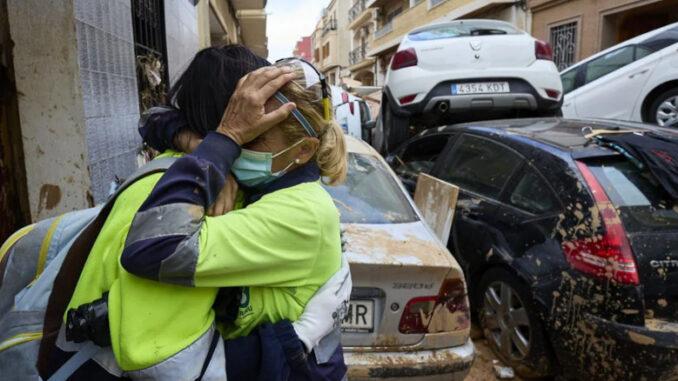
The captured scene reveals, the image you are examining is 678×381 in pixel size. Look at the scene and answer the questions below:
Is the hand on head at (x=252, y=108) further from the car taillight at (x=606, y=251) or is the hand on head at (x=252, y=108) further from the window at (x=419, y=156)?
the window at (x=419, y=156)

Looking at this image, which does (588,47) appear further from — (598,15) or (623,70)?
(623,70)

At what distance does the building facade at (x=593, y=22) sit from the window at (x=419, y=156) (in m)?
9.16

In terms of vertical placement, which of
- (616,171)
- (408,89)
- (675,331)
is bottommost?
(675,331)

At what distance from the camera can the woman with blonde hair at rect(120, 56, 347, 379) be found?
36.6 inches

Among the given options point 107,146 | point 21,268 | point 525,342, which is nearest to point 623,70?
point 525,342

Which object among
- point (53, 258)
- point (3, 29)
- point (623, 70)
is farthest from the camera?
point (623, 70)

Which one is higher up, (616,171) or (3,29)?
(3,29)

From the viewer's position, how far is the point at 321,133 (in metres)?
1.20

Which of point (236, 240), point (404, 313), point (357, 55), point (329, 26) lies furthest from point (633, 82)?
point (329, 26)

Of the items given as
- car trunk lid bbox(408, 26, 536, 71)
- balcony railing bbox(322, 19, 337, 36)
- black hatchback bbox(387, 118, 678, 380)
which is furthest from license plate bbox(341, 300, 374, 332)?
balcony railing bbox(322, 19, 337, 36)

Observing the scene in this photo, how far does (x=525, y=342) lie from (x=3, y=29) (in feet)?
10.2

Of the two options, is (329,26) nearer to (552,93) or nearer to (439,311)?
(552,93)

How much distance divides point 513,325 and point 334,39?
158ft

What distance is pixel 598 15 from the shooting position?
40.4ft
